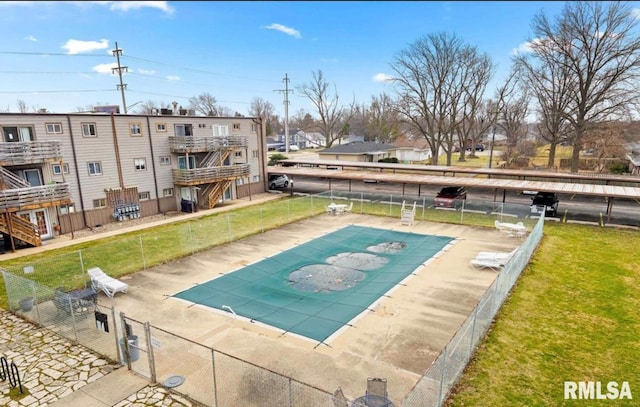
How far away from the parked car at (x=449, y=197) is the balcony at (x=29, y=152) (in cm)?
2600

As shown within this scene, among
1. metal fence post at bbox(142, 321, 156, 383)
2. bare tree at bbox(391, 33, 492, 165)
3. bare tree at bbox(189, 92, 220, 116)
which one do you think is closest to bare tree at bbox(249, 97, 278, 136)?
bare tree at bbox(189, 92, 220, 116)

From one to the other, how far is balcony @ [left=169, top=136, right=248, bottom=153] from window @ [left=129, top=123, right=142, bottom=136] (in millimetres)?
2481

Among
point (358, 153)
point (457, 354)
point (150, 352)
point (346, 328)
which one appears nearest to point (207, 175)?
point (346, 328)

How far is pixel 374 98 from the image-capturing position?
288 feet

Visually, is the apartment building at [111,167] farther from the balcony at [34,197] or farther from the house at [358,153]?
the house at [358,153]

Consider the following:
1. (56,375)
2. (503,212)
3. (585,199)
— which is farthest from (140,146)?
(585,199)

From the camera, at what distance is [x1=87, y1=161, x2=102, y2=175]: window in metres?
25.5

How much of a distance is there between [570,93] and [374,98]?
49488 mm

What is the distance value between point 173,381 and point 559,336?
11.1 metres

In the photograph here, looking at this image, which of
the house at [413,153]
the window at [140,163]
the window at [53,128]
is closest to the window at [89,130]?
the window at [53,128]

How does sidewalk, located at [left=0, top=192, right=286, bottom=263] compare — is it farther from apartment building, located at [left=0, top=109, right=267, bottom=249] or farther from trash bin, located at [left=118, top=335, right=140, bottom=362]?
trash bin, located at [left=118, top=335, right=140, bottom=362]

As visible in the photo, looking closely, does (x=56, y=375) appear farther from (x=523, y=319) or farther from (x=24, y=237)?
(x=24, y=237)

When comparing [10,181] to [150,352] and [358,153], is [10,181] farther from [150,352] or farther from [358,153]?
[358,153]

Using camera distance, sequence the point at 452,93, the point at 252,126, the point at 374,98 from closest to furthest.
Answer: the point at 252,126, the point at 452,93, the point at 374,98
